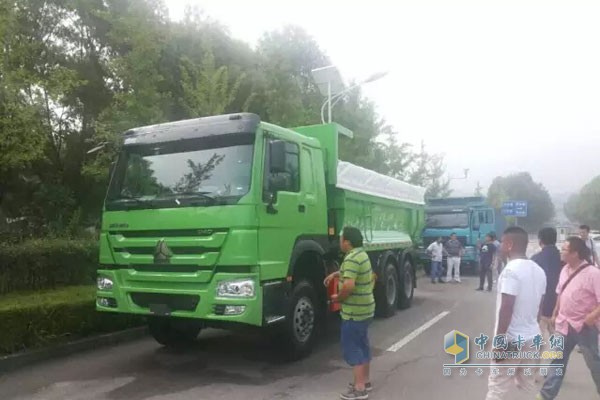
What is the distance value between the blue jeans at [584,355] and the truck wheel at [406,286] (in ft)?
19.7

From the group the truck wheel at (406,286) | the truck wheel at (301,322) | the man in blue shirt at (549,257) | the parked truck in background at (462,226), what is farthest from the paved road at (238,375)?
the parked truck in background at (462,226)

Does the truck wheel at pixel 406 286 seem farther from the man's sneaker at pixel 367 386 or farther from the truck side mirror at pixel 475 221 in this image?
the truck side mirror at pixel 475 221

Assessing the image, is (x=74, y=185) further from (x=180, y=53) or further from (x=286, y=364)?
(x=286, y=364)

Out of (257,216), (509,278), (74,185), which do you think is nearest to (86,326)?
(257,216)

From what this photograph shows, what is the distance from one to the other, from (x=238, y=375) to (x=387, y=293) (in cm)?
434

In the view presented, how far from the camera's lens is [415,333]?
8180 mm

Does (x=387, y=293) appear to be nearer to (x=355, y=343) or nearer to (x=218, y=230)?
(x=355, y=343)

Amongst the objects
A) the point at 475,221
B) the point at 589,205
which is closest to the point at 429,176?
the point at 475,221

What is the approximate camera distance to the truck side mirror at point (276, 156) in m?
5.82

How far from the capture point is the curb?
6.14 meters

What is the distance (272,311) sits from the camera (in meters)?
5.67

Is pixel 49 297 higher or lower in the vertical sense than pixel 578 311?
lower

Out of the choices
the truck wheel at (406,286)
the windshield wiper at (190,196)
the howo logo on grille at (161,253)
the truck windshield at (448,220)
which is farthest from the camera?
the truck windshield at (448,220)
